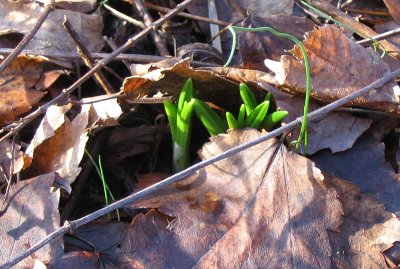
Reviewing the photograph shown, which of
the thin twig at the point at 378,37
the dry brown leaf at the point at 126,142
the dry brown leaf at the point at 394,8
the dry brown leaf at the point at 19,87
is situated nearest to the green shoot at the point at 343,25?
the thin twig at the point at 378,37

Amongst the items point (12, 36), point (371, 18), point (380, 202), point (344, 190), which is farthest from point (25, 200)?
point (371, 18)

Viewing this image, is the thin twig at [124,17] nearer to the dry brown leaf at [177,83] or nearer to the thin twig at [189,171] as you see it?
the dry brown leaf at [177,83]

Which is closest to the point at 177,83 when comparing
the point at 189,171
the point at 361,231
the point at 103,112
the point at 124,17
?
the point at 103,112

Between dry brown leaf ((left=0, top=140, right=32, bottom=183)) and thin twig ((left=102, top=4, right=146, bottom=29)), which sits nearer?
dry brown leaf ((left=0, top=140, right=32, bottom=183))

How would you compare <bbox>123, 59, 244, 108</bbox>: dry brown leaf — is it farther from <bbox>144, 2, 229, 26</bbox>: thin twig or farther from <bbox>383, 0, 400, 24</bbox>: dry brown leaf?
<bbox>383, 0, 400, 24</bbox>: dry brown leaf

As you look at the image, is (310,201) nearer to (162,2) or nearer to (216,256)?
(216,256)

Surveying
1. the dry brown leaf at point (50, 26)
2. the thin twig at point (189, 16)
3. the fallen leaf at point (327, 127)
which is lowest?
the fallen leaf at point (327, 127)

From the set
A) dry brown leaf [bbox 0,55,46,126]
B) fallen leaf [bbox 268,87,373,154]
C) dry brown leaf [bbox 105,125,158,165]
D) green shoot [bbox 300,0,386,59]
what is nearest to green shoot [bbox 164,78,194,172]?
dry brown leaf [bbox 105,125,158,165]
